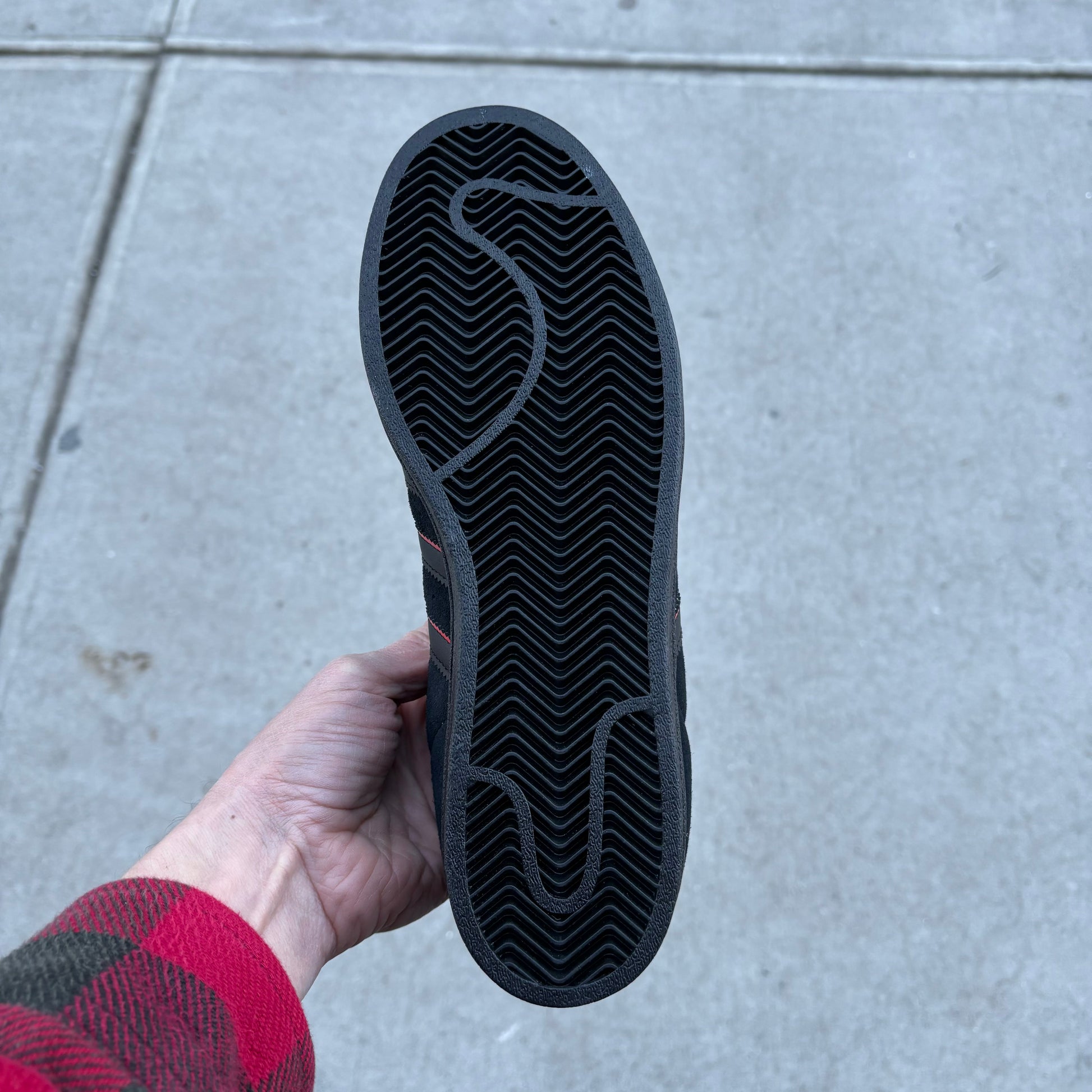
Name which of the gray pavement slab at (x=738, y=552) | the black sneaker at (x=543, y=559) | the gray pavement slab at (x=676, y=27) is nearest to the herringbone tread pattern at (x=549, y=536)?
the black sneaker at (x=543, y=559)

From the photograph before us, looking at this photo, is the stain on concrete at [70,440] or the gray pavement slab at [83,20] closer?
the stain on concrete at [70,440]

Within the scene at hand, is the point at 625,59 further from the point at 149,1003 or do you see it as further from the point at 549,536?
the point at 149,1003

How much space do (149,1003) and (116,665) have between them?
0.84 metres

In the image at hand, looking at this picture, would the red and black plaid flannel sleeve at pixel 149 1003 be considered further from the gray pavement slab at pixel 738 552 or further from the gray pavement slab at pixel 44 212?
the gray pavement slab at pixel 44 212

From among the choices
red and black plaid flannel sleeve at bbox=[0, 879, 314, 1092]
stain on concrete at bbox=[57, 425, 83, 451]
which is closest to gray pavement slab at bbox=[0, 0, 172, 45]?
stain on concrete at bbox=[57, 425, 83, 451]

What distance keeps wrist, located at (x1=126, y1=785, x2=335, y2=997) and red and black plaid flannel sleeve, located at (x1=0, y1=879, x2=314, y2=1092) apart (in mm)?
82

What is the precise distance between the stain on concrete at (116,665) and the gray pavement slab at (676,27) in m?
1.13

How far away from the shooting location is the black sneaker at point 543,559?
2.80ft

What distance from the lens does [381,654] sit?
1.09 metres

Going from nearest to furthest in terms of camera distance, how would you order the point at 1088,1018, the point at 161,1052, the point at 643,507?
1. the point at 161,1052
2. the point at 643,507
3. the point at 1088,1018

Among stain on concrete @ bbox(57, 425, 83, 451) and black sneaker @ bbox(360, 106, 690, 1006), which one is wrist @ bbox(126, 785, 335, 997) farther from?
stain on concrete @ bbox(57, 425, 83, 451)

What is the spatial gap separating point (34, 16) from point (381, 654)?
1.55 meters

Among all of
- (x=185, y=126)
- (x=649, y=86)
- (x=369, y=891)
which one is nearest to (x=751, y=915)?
Answer: (x=369, y=891)

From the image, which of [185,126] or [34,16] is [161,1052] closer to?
[185,126]
